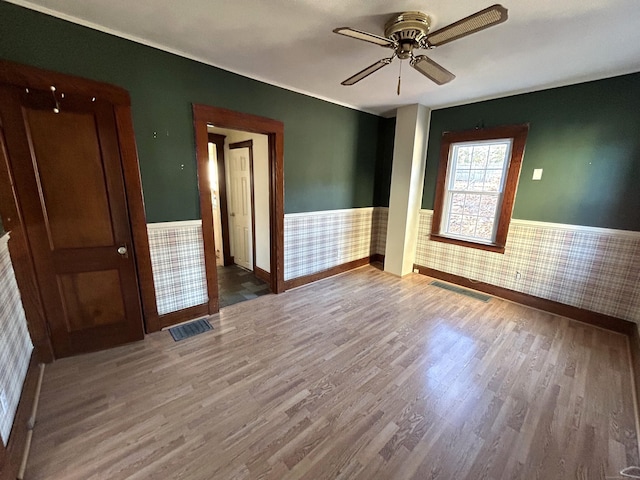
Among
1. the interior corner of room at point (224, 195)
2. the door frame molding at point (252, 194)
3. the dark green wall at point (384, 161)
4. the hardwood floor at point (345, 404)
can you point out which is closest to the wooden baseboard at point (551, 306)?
the interior corner of room at point (224, 195)

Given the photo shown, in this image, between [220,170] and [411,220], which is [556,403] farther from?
[220,170]

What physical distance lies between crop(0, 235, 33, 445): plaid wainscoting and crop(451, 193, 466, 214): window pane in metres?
4.50

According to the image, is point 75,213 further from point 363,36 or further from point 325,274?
point 325,274

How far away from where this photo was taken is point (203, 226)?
2.69m

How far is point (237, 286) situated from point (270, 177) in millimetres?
1578

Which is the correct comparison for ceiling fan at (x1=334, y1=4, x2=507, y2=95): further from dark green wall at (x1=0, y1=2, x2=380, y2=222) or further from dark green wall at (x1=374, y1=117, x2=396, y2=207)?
dark green wall at (x1=374, y1=117, x2=396, y2=207)

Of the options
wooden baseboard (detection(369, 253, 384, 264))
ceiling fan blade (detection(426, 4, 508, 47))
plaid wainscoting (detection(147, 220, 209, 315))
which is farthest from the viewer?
wooden baseboard (detection(369, 253, 384, 264))

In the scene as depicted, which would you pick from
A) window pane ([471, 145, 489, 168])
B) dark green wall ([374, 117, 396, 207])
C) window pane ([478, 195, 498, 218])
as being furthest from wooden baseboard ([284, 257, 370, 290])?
window pane ([471, 145, 489, 168])

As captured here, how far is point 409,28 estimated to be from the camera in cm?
168

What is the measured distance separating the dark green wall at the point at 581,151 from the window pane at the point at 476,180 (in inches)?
17.0

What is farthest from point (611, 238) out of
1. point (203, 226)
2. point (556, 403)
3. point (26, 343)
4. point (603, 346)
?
point (26, 343)

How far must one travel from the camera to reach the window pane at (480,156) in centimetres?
348

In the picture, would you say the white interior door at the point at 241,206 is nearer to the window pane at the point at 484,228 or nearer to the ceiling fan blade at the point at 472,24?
the ceiling fan blade at the point at 472,24

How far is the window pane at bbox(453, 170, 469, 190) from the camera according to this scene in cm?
366
